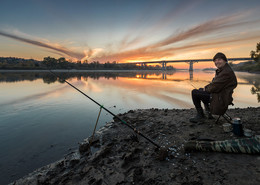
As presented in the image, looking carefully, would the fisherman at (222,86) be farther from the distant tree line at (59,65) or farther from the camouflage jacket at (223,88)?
the distant tree line at (59,65)

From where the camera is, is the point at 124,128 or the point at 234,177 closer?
the point at 234,177

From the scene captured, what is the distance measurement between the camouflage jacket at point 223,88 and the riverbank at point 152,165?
0.87 m

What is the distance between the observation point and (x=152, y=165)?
307cm

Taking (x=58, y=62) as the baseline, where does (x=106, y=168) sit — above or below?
below

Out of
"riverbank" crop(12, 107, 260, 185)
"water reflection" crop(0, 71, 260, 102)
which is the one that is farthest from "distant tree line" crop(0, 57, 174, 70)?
"riverbank" crop(12, 107, 260, 185)

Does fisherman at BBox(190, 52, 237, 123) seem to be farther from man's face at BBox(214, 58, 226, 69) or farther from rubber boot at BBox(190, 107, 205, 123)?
rubber boot at BBox(190, 107, 205, 123)

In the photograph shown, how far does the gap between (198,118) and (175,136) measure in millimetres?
1657

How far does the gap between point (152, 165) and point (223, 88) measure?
304 cm

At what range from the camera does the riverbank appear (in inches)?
101

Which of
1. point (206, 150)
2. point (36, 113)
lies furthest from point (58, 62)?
point (206, 150)

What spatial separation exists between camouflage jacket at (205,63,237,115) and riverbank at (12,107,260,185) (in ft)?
2.85

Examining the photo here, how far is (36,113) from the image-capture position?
8234 mm

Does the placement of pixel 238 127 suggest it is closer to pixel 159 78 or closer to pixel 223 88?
pixel 223 88

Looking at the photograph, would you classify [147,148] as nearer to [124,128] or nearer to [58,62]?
[124,128]
